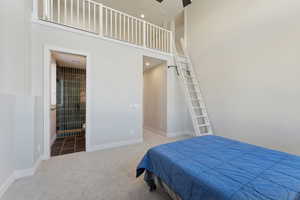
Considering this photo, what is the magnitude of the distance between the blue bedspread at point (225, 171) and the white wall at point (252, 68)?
123 centimetres

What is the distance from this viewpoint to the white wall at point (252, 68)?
2166mm

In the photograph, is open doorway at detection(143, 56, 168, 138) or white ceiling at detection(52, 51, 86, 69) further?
open doorway at detection(143, 56, 168, 138)

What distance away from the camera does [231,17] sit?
9.64 ft

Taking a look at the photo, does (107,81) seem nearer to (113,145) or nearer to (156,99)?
(113,145)

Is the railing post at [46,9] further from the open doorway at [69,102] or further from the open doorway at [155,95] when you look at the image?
the open doorway at [155,95]

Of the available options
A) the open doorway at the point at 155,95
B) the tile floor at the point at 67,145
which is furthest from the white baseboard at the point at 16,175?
the open doorway at the point at 155,95

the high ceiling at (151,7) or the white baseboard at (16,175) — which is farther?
the high ceiling at (151,7)

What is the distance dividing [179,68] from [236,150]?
2.81m

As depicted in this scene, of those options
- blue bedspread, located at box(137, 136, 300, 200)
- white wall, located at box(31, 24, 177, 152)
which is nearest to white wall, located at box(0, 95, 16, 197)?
white wall, located at box(31, 24, 177, 152)

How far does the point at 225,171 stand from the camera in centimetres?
111

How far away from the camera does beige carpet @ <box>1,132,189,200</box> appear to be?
5.20 ft

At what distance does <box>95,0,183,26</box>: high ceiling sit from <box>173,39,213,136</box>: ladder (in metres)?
1.66

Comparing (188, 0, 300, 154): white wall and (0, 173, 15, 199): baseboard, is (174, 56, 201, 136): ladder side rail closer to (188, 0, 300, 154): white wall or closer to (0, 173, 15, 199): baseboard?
(188, 0, 300, 154): white wall

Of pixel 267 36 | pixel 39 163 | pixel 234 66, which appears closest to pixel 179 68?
pixel 234 66
